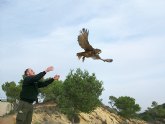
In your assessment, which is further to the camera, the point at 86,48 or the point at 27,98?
the point at 86,48

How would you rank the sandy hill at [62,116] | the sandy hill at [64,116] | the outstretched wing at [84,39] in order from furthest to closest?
the sandy hill at [64,116] < the sandy hill at [62,116] < the outstretched wing at [84,39]

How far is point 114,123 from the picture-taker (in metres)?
73.6

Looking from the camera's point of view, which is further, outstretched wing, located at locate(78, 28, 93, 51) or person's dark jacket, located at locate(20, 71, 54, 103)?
outstretched wing, located at locate(78, 28, 93, 51)

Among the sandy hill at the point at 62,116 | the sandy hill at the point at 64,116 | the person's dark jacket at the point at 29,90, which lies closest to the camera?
the person's dark jacket at the point at 29,90

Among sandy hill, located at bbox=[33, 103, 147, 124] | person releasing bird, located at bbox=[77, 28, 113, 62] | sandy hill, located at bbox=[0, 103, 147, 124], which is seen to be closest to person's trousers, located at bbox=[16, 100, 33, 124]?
person releasing bird, located at bbox=[77, 28, 113, 62]

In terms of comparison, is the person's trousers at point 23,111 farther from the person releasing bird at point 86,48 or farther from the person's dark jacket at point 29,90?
the person releasing bird at point 86,48

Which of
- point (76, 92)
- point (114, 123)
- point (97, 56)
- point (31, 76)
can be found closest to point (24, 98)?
point (31, 76)

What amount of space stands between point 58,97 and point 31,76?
50799mm

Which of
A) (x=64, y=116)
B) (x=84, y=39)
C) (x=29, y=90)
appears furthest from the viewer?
(x=64, y=116)

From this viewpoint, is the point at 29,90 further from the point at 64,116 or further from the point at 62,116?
the point at 64,116

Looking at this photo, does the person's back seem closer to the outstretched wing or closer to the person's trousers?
the person's trousers

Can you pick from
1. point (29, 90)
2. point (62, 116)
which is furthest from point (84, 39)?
point (62, 116)

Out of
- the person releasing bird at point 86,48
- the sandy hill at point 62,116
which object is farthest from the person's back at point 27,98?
the sandy hill at point 62,116

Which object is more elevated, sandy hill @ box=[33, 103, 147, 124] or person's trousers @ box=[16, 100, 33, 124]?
sandy hill @ box=[33, 103, 147, 124]
